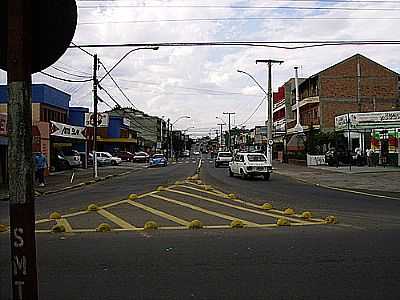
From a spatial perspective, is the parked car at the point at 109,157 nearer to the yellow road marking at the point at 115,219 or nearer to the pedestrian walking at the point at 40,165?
the pedestrian walking at the point at 40,165

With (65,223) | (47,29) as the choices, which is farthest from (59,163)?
(47,29)

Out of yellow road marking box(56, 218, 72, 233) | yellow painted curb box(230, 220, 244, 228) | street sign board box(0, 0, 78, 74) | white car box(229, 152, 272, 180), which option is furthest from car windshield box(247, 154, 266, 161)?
street sign board box(0, 0, 78, 74)

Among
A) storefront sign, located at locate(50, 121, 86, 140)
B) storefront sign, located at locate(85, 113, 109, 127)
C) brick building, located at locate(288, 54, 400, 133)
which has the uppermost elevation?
brick building, located at locate(288, 54, 400, 133)

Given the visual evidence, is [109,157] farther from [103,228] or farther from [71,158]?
[103,228]

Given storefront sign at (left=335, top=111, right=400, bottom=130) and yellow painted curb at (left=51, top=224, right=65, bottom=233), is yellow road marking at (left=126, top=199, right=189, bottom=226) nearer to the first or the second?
yellow painted curb at (left=51, top=224, right=65, bottom=233)

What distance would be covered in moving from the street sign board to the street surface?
140 inches

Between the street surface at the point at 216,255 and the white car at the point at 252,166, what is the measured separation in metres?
17.0

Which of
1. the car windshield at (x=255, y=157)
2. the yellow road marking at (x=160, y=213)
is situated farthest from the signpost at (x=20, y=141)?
the car windshield at (x=255, y=157)

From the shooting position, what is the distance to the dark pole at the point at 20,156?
3391mm

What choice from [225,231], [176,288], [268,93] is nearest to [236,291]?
[176,288]

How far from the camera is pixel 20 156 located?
3406mm

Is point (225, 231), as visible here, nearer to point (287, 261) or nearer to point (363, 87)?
point (287, 261)

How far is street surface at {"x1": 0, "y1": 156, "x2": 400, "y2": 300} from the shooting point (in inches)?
269

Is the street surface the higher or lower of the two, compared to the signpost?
lower
